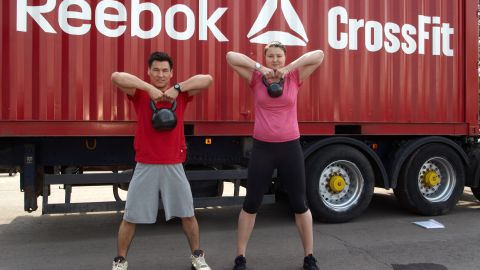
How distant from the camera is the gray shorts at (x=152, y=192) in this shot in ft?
11.3

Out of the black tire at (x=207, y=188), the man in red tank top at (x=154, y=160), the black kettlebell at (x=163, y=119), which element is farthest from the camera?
the black tire at (x=207, y=188)

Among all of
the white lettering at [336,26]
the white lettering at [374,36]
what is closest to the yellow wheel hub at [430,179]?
the white lettering at [374,36]

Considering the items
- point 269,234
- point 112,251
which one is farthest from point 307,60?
point 112,251

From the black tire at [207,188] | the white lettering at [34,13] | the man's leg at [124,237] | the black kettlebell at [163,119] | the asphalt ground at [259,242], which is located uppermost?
the white lettering at [34,13]

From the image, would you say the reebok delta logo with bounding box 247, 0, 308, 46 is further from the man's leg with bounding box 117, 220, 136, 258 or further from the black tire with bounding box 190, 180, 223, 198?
the man's leg with bounding box 117, 220, 136, 258

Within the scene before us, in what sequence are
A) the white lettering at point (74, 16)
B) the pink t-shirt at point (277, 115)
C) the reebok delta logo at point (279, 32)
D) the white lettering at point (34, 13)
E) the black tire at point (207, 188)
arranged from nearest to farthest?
the pink t-shirt at point (277, 115) → the white lettering at point (34, 13) → the white lettering at point (74, 16) → the reebok delta logo at point (279, 32) → the black tire at point (207, 188)

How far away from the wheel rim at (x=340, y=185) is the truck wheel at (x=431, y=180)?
672mm

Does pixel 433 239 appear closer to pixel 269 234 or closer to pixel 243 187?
pixel 269 234

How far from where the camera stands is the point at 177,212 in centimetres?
353

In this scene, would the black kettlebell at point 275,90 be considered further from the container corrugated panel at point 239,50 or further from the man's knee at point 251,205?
the container corrugated panel at point 239,50

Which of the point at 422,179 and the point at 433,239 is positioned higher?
the point at 422,179

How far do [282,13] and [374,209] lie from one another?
10.1 ft

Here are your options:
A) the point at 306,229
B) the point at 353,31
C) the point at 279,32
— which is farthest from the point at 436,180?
the point at 306,229

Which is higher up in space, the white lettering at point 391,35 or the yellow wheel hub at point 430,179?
the white lettering at point 391,35
